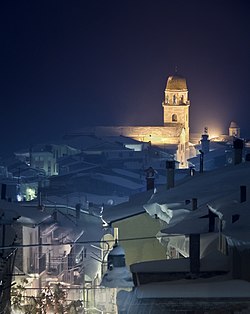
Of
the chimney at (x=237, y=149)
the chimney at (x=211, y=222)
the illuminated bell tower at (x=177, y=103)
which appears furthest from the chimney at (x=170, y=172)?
the illuminated bell tower at (x=177, y=103)

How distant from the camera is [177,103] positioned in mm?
74375

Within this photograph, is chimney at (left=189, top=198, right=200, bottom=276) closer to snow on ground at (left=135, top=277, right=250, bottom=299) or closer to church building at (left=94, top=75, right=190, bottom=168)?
snow on ground at (left=135, top=277, right=250, bottom=299)

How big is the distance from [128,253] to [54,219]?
3.34 meters

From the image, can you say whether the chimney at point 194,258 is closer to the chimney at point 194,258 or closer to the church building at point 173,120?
the chimney at point 194,258

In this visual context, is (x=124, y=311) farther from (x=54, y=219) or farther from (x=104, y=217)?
(x=54, y=219)

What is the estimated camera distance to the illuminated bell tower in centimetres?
7412

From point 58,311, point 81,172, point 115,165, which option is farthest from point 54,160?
point 58,311

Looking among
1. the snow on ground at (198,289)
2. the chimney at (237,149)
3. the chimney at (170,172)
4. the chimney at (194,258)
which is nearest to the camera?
the snow on ground at (198,289)

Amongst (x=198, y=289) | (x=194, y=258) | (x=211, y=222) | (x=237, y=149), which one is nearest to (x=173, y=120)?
(x=237, y=149)

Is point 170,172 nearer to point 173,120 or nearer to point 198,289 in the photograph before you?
point 198,289

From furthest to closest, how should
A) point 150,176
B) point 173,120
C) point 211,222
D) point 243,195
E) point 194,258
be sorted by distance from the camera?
point 173,120, point 150,176, point 211,222, point 243,195, point 194,258

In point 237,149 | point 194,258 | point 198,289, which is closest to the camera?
point 198,289

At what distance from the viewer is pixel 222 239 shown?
9953mm

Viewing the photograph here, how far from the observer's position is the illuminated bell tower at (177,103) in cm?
7412
